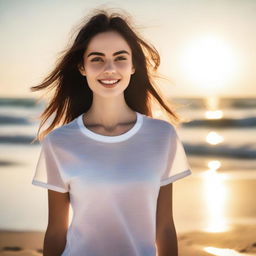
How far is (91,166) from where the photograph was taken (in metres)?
2.68

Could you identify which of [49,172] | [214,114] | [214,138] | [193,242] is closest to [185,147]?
[214,138]

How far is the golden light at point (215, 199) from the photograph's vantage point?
5938 millimetres

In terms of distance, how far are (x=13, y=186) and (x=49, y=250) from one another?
446cm

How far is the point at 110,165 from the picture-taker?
8.76 feet

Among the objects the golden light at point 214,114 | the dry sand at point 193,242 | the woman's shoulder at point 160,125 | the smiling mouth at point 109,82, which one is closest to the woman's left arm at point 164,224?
the woman's shoulder at point 160,125

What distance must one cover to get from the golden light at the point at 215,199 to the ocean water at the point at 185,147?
0.26 metres

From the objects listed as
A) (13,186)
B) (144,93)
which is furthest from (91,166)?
(13,186)

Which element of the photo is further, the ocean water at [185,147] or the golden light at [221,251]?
the ocean water at [185,147]

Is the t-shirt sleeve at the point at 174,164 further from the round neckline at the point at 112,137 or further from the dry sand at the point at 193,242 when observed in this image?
the dry sand at the point at 193,242

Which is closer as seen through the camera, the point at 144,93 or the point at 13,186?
the point at 144,93

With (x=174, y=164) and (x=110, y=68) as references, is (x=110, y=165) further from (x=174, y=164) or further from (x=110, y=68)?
(x=110, y=68)

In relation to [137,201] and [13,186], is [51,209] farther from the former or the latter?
[13,186]

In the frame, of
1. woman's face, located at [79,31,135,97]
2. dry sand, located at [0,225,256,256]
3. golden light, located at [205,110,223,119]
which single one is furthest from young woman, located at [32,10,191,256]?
golden light, located at [205,110,223,119]

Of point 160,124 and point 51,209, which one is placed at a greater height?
point 160,124
